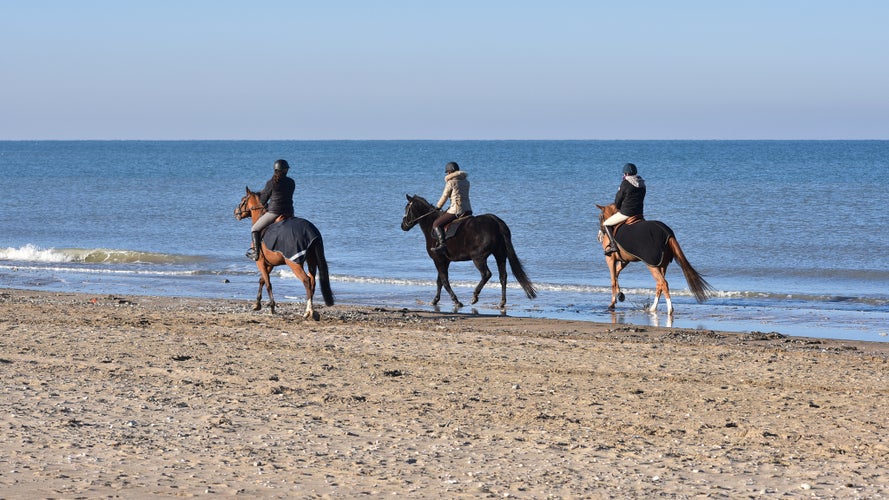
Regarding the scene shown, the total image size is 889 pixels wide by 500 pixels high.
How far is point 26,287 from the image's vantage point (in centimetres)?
2142

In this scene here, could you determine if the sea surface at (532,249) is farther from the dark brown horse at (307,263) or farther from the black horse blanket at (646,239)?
the dark brown horse at (307,263)

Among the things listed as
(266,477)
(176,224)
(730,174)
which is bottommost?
(266,477)

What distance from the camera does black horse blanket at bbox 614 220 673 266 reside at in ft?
54.4

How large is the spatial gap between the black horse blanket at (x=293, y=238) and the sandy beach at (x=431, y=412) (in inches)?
37.4

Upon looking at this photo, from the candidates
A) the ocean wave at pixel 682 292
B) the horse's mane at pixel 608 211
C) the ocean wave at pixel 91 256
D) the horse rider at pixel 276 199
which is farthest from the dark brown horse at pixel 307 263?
the ocean wave at pixel 91 256

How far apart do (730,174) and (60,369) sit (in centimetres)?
7258

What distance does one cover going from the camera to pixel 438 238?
17.9 meters

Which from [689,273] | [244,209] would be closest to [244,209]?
[244,209]

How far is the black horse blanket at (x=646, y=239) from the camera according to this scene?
54.4ft

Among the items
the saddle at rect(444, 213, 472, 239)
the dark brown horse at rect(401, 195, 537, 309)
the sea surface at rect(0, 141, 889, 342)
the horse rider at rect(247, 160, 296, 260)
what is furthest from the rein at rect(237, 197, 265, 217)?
the saddle at rect(444, 213, 472, 239)

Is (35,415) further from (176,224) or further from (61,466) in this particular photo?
(176,224)

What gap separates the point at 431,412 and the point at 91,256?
2010 cm

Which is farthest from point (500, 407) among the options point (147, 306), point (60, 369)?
point (147, 306)

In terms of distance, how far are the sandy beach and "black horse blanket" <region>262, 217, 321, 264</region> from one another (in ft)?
3.12
